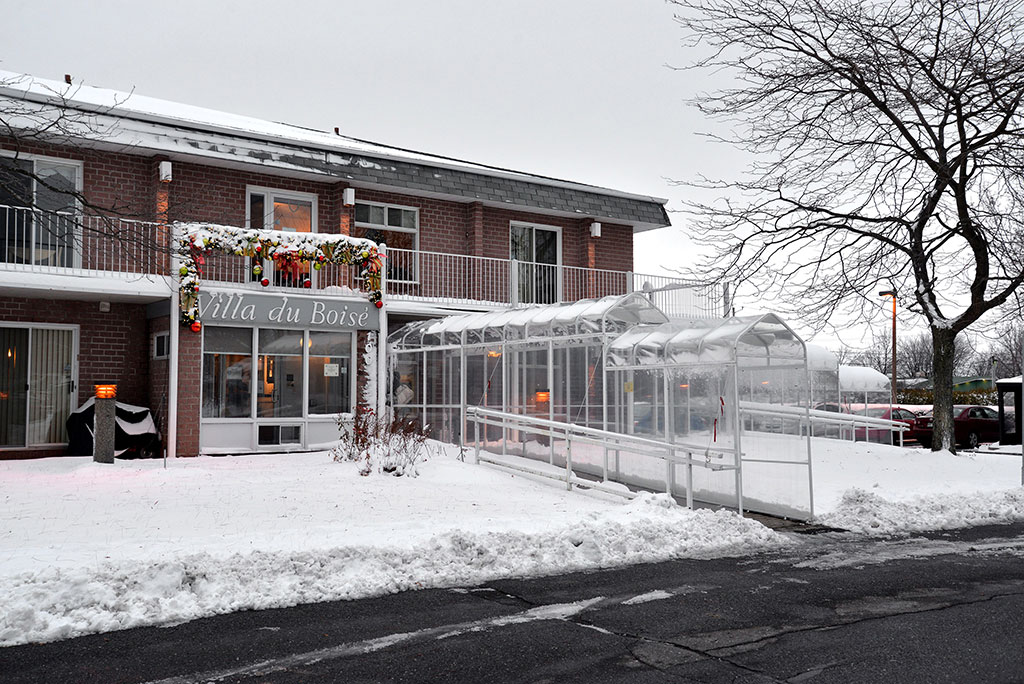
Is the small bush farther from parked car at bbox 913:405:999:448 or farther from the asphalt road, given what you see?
the asphalt road

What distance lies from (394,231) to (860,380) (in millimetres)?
19445

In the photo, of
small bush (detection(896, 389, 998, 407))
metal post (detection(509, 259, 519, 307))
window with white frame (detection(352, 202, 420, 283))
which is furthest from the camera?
small bush (detection(896, 389, 998, 407))

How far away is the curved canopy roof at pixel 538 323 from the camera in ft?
47.2

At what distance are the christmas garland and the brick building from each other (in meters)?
0.24

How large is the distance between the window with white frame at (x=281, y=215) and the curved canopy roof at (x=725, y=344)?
8.40 meters

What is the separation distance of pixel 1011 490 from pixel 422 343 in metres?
11.5

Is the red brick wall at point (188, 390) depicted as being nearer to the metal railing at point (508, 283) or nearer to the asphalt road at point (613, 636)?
the metal railing at point (508, 283)

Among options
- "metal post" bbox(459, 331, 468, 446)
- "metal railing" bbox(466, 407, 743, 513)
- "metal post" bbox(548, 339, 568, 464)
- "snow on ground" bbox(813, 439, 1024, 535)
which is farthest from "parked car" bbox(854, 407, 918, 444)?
"metal railing" bbox(466, 407, 743, 513)

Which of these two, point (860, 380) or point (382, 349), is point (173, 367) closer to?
point (382, 349)

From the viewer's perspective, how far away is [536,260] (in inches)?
920

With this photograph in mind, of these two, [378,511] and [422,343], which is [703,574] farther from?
[422,343]

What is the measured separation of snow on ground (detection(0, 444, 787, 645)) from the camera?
21.7 ft

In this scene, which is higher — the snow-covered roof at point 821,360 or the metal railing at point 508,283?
the metal railing at point 508,283

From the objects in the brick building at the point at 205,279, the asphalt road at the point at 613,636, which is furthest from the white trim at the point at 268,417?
the asphalt road at the point at 613,636
